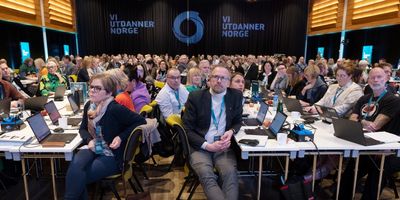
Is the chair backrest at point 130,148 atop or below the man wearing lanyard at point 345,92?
below

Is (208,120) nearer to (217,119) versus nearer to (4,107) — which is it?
(217,119)

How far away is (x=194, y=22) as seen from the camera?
18.2 meters

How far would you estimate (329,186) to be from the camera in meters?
3.44

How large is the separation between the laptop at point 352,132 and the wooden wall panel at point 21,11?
987cm

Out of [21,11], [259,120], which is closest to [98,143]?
[259,120]

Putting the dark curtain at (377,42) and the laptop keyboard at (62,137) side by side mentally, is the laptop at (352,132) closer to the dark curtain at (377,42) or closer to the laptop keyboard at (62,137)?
the laptop keyboard at (62,137)

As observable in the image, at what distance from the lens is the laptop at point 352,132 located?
2.58 metres

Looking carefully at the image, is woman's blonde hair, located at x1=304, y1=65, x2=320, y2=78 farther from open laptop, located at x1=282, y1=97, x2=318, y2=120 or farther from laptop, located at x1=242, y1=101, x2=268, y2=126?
laptop, located at x1=242, y1=101, x2=268, y2=126

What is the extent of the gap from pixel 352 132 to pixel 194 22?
16.5 m

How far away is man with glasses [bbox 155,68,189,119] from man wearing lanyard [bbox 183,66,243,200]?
858 mm

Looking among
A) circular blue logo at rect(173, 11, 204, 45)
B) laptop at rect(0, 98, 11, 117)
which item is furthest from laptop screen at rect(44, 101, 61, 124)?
circular blue logo at rect(173, 11, 204, 45)

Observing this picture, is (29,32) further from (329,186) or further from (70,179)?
(329,186)

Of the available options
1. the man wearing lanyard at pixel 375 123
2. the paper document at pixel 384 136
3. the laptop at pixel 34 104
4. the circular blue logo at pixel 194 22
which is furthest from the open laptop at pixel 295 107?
the circular blue logo at pixel 194 22

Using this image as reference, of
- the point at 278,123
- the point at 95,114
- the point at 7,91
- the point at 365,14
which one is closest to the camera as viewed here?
the point at 95,114
